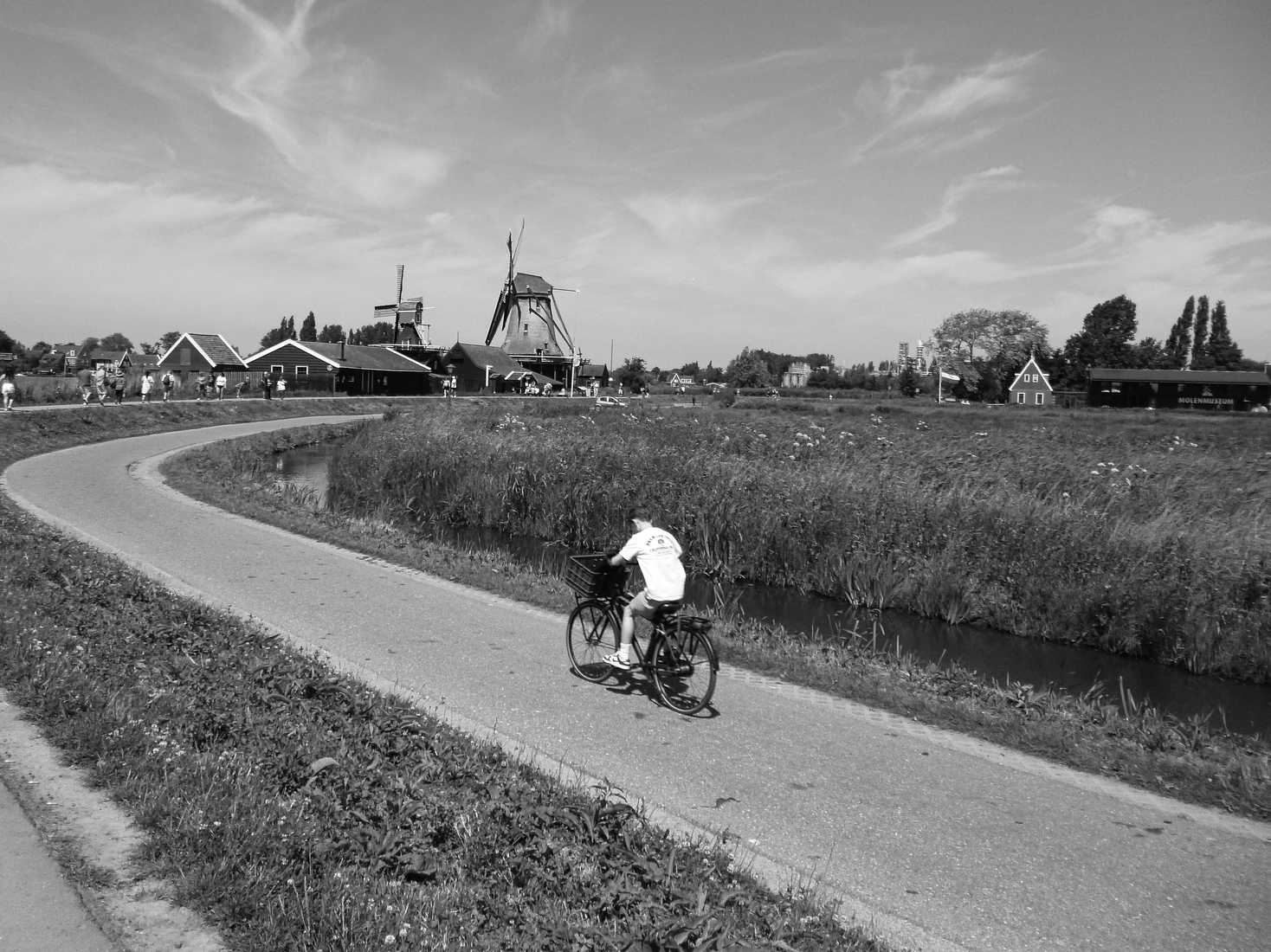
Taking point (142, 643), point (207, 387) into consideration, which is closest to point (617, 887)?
point (142, 643)

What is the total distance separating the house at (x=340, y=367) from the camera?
2507 inches

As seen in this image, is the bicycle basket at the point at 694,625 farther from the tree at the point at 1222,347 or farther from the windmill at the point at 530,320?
the tree at the point at 1222,347

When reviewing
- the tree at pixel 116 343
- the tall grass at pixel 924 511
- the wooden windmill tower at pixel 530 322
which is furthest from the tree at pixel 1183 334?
the tree at pixel 116 343

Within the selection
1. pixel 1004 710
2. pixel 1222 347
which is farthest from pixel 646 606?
pixel 1222 347

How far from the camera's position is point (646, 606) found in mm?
7520

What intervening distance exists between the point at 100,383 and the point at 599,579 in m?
32.5

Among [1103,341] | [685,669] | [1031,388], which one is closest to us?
[685,669]

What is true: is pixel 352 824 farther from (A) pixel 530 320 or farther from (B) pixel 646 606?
(A) pixel 530 320

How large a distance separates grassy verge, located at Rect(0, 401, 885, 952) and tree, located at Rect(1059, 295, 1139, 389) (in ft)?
374

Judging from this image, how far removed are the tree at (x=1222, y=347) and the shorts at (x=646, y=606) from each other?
131m

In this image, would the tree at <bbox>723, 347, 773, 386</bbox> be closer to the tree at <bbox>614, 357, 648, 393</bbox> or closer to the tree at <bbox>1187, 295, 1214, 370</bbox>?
the tree at <bbox>614, 357, 648, 393</bbox>

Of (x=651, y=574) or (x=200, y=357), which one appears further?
(x=200, y=357)

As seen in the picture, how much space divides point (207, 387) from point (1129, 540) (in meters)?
46.5

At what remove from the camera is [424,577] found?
11.7m
